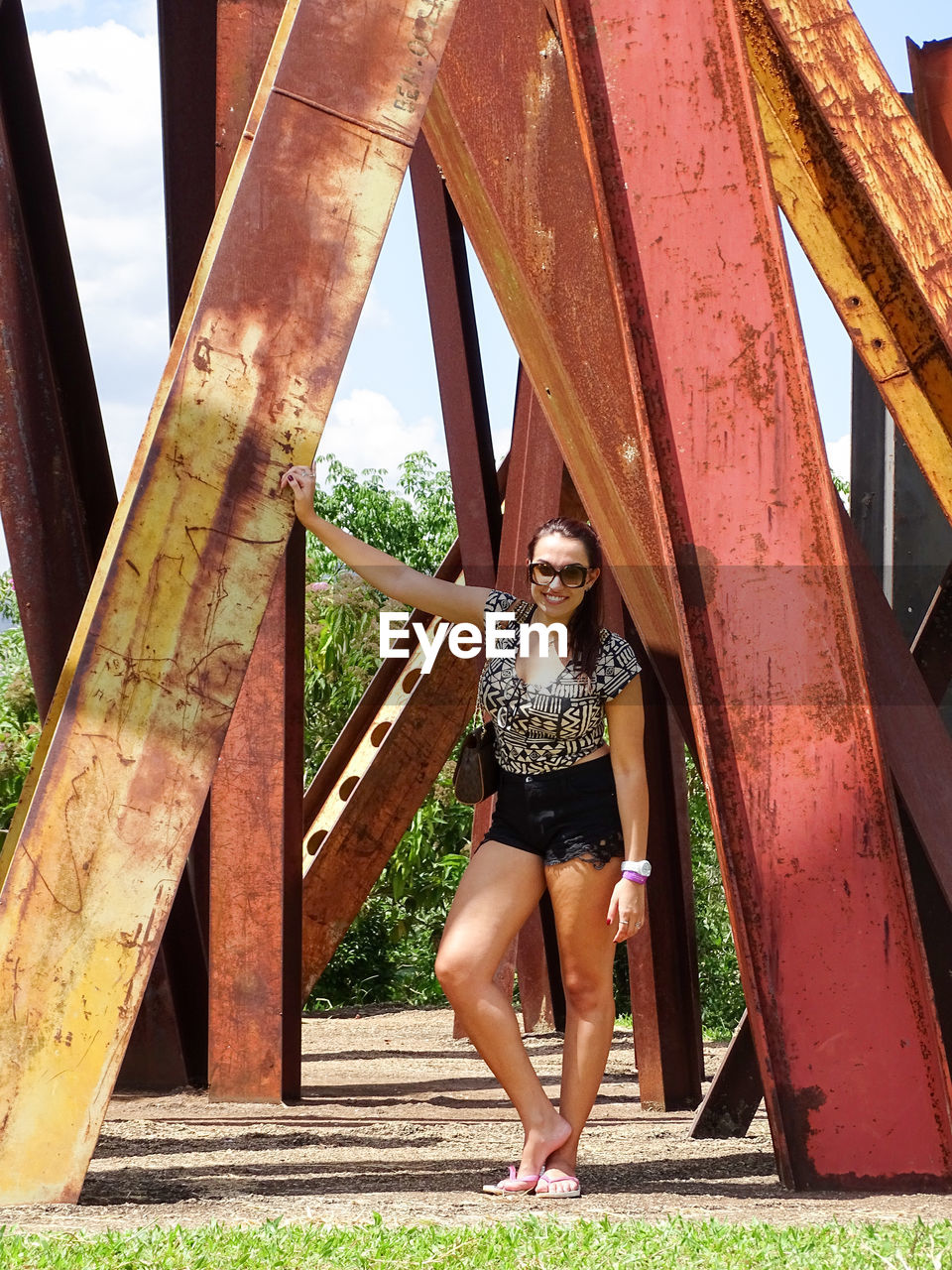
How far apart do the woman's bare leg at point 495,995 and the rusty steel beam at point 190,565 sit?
0.69 meters

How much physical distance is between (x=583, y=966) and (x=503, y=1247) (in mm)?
883

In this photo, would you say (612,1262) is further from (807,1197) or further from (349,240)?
(349,240)

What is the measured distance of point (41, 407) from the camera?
4980mm

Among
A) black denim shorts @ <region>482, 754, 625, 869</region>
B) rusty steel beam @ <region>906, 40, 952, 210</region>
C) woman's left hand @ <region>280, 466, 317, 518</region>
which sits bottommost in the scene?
black denim shorts @ <region>482, 754, 625, 869</region>

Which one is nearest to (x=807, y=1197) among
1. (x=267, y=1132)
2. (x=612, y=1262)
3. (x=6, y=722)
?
(x=612, y=1262)

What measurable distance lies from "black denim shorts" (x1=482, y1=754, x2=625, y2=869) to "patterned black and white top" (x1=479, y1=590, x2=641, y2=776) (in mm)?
38

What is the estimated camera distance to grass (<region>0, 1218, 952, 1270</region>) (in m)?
2.51

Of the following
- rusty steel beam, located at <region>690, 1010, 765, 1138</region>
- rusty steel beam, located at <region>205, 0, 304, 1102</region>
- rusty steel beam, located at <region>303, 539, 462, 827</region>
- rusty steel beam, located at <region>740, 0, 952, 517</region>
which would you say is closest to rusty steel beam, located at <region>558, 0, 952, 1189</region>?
rusty steel beam, located at <region>740, 0, 952, 517</region>

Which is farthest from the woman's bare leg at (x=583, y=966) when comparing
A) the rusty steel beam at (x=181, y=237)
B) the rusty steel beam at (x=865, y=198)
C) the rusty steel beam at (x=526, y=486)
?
the rusty steel beam at (x=526, y=486)

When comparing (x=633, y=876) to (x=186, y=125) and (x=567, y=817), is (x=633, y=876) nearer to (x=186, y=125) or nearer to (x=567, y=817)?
(x=567, y=817)

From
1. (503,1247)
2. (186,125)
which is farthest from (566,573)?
(186,125)

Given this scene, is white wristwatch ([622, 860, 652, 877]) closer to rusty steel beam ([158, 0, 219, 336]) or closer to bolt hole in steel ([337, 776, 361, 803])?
rusty steel beam ([158, 0, 219, 336])

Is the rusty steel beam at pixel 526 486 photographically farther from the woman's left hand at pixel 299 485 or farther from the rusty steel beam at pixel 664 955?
the woman's left hand at pixel 299 485

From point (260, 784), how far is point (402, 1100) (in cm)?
153
